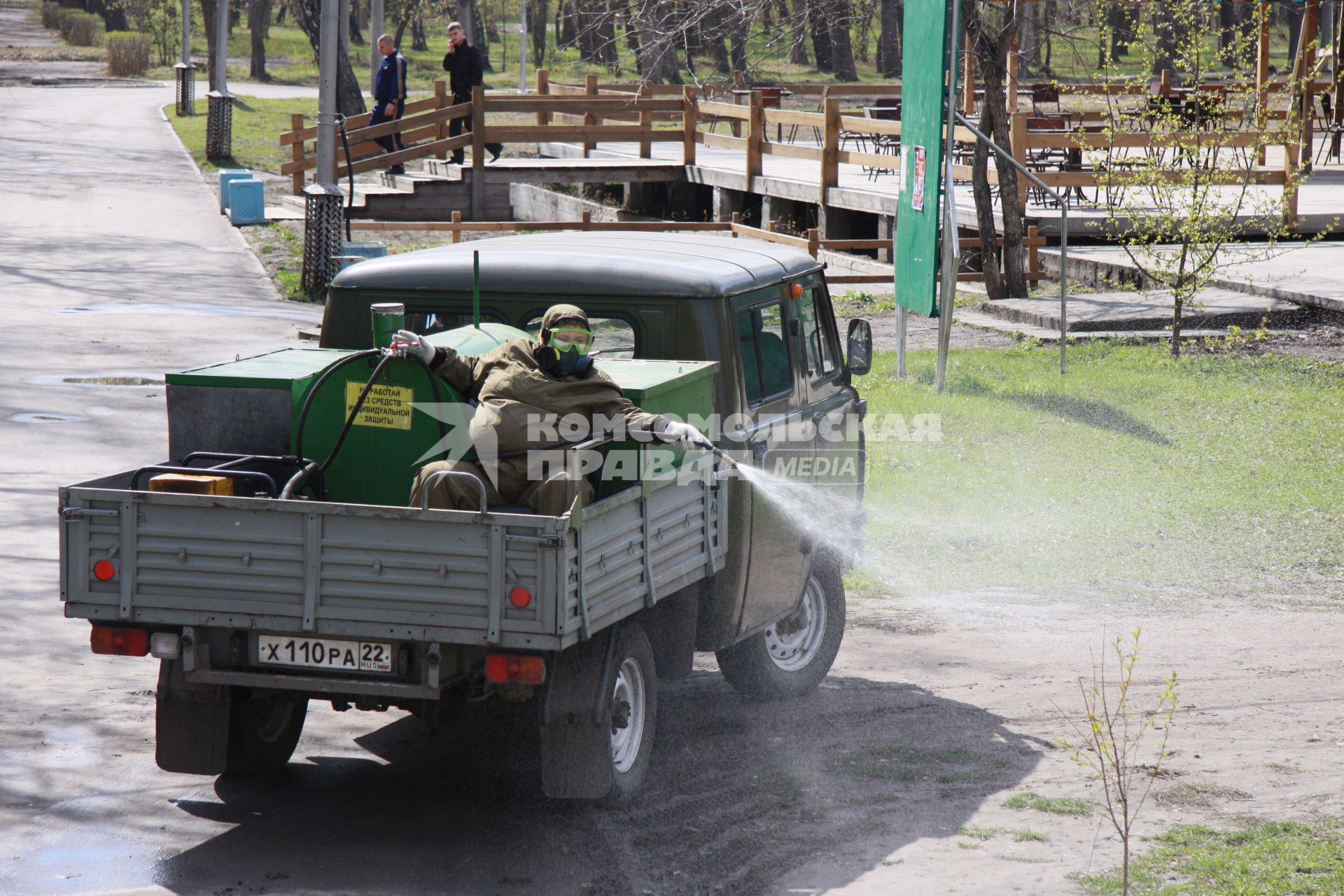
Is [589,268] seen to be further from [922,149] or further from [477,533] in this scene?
[922,149]

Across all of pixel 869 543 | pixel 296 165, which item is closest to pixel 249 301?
pixel 296 165

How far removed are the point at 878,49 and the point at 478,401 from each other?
196 feet

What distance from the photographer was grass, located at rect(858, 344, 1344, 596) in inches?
366

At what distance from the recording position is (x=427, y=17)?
85312 mm

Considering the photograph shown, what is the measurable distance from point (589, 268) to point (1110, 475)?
5.97m

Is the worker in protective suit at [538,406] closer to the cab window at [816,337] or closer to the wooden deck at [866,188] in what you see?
the cab window at [816,337]

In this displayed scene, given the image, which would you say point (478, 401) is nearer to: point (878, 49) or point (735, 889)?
point (735, 889)

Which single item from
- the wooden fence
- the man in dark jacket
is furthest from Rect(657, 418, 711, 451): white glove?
the man in dark jacket

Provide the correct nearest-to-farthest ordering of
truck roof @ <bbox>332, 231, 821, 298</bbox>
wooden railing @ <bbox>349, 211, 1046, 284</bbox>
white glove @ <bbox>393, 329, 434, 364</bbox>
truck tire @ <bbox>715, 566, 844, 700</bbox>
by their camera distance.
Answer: white glove @ <bbox>393, 329, 434, 364</bbox> → truck roof @ <bbox>332, 231, 821, 298</bbox> → truck tire @ <bbox>715, 566, 844, 700</bbox> → wooden railing @ <bbox>349, 211, 1046, 284</bbox>

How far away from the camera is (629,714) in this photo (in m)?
5.72

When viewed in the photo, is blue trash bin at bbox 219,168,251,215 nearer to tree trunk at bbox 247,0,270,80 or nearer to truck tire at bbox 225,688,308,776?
truck tire at bbox 225,688,308,776

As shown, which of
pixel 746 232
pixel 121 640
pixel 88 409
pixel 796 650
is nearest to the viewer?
pixel 121 640

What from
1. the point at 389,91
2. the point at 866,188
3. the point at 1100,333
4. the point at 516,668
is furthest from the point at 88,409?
the point at 389,91

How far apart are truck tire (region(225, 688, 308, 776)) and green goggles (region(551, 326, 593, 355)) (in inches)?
65.8
